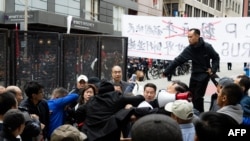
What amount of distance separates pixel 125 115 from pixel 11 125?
41.2 inches

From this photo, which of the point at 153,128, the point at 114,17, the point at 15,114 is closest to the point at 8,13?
the point at 114,17

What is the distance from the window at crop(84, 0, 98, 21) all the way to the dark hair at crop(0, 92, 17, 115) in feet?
76.3

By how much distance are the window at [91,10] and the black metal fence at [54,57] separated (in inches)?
742

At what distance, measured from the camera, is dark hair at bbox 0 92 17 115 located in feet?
11.3

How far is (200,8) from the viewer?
50.0 meters

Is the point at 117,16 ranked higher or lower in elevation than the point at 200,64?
higher

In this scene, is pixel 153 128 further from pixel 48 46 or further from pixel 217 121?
pixel 48 46

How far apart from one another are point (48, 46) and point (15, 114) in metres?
3.40

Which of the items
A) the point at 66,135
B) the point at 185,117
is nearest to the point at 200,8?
the point at 185,117

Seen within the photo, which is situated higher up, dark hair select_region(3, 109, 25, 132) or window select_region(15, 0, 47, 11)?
window select_region(15, 0, 47, 11)

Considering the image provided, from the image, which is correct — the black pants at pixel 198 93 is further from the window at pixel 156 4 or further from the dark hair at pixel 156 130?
the window at pixel 156 4

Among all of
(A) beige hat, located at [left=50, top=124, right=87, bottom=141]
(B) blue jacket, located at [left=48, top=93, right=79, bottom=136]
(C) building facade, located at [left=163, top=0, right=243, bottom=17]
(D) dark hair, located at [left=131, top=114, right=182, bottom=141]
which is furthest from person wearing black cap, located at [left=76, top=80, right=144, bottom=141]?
(C) building facade, located at [left=163, top=0, right=243, bottom=17]

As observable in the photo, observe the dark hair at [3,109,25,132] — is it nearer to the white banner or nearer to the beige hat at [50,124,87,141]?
the beige hat at [50,124,87,141]

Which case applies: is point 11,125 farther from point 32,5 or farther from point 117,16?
point 117,16
